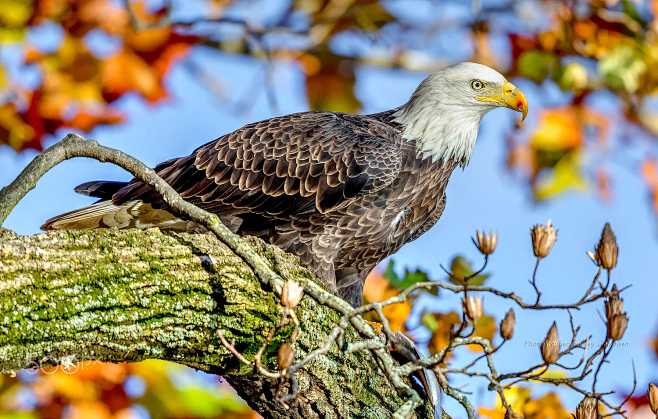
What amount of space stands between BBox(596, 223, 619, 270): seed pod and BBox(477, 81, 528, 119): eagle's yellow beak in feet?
8.86

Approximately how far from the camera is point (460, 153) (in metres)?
6.29

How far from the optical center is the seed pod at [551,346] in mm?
3256

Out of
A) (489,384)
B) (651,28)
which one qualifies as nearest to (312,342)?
(489,384)

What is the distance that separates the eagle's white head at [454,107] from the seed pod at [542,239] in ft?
8.77

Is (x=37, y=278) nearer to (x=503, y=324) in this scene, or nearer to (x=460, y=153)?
(x=503, y=324)

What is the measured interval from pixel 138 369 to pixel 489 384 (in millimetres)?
4264

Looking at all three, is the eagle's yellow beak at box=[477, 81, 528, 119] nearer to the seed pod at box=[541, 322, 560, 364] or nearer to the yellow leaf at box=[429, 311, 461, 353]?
the yellow leaf at box=[429, 311, 461, 353]

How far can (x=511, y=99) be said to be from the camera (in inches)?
240

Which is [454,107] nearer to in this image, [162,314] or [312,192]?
[312,192]

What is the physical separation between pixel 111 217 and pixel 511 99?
2.42 metres

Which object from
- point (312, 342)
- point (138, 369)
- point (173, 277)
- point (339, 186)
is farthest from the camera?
point (138, 369)

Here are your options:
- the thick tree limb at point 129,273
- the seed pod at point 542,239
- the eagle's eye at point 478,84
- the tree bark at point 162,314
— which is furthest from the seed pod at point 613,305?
the eagle's eye at point 478,84

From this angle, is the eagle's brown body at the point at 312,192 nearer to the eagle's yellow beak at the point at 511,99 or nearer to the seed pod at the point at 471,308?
the eagle's yellow beak at the point at 511,99

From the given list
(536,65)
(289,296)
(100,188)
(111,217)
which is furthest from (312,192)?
(289,296)
